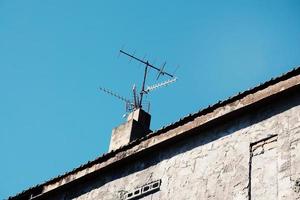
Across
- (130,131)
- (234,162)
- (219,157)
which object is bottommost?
(234,162)

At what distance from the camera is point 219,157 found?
30.2ft

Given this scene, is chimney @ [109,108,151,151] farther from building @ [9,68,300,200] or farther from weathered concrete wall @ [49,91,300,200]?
weathered concrete wall @ [49,91,300,200]

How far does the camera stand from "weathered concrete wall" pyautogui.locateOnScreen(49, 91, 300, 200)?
27.5 feet

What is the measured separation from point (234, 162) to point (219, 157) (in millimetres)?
305

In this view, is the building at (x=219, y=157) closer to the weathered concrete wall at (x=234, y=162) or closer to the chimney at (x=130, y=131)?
the weathered concrete wall at (x=234, y=162)

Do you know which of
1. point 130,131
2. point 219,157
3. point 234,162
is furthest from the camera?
point 130,131

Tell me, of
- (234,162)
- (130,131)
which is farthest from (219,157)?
(130,131)

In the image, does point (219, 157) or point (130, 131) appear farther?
point (130, 131)

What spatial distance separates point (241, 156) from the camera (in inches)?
352

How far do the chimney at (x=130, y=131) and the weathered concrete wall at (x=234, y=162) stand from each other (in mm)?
3064

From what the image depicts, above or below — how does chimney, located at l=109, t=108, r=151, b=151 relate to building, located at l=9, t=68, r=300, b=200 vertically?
above

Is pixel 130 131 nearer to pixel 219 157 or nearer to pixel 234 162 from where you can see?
pixel 219 157

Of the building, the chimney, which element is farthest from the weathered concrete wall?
the chimney

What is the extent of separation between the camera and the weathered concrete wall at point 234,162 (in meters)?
8.39
